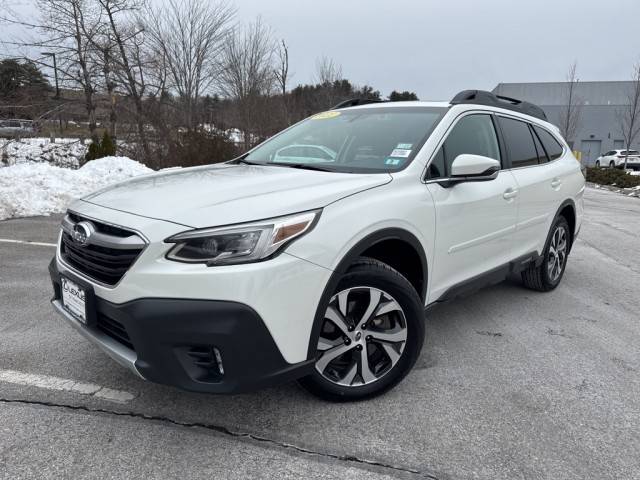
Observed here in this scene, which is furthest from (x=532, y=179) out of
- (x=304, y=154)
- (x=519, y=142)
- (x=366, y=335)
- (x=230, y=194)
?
(x=230, y=194)

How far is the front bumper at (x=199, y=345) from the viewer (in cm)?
203

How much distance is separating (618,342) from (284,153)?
9.47ft

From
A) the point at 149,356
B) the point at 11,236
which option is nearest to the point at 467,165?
the point at 149,356

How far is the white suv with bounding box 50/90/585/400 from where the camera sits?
208cm

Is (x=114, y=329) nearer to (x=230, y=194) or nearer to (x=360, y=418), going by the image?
(x=230, y=194)

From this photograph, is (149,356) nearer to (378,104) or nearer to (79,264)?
(79,264)

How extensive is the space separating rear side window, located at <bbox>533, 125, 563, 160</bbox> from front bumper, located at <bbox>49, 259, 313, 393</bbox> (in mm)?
3556

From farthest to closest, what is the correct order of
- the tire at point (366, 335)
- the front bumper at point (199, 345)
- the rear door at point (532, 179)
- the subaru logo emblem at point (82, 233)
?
1. the rear door at point (532, 179)
2. the tire at point (366, 335)
3. the subaru logo emblem at point (82, 233)
4. the front bumper at point (199, 345)

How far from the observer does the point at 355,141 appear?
3.40m

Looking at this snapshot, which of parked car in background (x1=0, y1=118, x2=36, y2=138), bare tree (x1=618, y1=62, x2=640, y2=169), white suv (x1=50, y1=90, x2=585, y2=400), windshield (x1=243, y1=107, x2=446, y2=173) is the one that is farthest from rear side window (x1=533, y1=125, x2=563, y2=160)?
bare tree (x1=618, y1=62, x2=640, y2=169)

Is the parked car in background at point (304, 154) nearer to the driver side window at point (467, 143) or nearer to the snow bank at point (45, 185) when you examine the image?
the driver side window at point (467, 143)

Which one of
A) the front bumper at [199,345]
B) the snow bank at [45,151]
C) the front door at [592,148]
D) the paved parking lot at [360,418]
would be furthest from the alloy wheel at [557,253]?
the front door at [592,148]

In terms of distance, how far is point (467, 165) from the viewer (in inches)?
116

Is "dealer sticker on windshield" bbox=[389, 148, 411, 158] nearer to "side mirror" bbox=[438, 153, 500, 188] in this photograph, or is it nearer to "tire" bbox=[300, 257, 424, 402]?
"side mirror" bbox=[438, 153, 500, 188]
